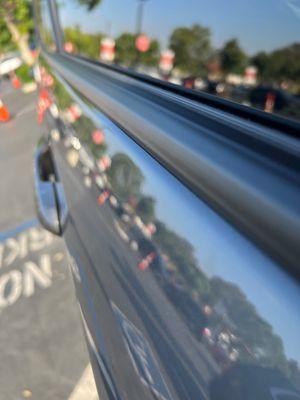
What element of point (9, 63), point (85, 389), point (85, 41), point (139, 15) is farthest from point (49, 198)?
point (9, 63)

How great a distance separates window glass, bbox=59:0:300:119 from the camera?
78 cm

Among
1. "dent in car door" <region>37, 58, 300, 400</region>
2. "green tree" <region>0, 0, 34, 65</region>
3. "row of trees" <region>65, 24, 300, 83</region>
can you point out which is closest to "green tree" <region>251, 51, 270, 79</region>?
"row of trees" <region>65, 24, 300, 83</region>

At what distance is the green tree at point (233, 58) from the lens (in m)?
0.91

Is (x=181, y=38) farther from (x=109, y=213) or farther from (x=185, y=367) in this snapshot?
(x=185, y=367)

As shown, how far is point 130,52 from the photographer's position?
1.43 metres

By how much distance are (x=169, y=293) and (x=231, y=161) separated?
27 cm

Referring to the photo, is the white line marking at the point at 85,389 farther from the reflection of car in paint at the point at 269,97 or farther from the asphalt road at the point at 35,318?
the reflection of car in paint at the point at 269,97

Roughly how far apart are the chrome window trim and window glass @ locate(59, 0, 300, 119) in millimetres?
73

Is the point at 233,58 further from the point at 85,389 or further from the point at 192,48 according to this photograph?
the point at 85,389

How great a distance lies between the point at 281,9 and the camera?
30.3 inches

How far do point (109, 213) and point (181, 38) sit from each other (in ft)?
1.58

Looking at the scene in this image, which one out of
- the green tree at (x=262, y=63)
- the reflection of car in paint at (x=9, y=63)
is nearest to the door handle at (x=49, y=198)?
the green tree at (x=262, y=63)

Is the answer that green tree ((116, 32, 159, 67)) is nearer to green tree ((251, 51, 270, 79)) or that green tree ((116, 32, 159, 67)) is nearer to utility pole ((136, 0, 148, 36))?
utility pole ((136, 0, 148, 36))

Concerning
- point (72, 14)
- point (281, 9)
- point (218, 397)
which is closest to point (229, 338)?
point (218, 397)
